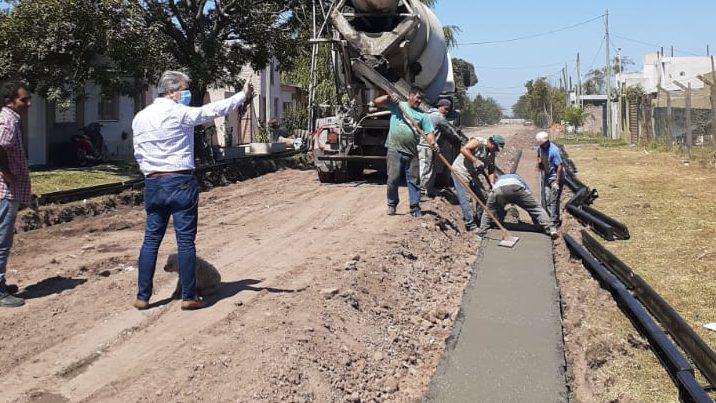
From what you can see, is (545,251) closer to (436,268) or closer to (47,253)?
(436,268)

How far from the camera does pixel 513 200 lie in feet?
31.6

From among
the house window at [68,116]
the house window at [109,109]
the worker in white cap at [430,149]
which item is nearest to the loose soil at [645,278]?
the worker in white cap at [430,149]

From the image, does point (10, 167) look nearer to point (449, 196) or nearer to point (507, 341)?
point (507, 341)

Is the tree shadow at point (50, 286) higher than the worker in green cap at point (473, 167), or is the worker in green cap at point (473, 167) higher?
the worker in green cap at point (473, 167)

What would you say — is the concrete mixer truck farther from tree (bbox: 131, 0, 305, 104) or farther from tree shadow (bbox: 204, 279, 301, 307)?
tree shadow (bbox: 204, 279, 301, 307)

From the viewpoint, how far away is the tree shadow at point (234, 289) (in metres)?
5.65

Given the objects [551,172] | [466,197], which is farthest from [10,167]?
[551,172]

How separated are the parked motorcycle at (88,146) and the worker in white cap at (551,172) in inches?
465

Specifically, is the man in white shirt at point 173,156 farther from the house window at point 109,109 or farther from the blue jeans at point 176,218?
the house window at point 109,109

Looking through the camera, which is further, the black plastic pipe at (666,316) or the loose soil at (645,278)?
the loose soil at (645,278)

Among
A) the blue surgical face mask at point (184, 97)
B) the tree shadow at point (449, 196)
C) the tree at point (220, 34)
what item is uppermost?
the tree at point (220, 34)

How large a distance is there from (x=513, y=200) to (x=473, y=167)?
76cm

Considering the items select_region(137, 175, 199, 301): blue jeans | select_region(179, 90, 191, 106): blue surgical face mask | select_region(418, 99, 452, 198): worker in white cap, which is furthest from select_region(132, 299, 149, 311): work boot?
select_region(418, 99, 452, 198): worker in white cap

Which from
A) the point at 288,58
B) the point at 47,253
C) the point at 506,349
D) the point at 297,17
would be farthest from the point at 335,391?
the point at 288,58
